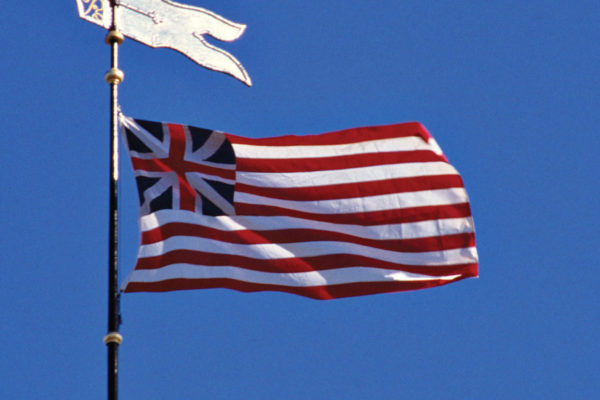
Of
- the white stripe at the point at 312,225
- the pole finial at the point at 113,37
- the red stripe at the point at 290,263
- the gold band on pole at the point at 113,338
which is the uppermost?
the pole finial at the point at 113,37

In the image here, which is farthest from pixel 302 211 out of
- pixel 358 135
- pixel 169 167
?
pixel 169 167

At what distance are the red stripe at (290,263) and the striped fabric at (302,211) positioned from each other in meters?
0.01

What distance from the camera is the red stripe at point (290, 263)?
1845cm

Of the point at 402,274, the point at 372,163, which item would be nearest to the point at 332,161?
the point at 372,163

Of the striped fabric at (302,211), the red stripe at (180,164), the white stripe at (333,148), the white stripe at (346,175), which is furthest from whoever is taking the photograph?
the white stripe at (333,148)

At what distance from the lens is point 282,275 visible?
19.0m

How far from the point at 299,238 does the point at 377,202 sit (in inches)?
46.3

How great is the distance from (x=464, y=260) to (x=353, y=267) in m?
1.38

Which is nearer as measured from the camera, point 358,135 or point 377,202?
point 377,202

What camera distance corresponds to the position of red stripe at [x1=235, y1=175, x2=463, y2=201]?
19.7m

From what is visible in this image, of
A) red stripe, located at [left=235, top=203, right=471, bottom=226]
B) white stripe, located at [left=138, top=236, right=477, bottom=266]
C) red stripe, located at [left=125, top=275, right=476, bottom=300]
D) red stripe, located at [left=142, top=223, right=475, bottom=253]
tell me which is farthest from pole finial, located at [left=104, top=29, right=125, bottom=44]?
red stripe, located at [left=125, top=275, right=476, bottom=300]

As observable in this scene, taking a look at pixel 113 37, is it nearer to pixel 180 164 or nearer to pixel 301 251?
pixel 180 164

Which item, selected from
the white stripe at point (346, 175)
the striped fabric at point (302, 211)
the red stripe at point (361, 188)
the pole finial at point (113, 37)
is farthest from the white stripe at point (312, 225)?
the pole finial at point (113, 37)

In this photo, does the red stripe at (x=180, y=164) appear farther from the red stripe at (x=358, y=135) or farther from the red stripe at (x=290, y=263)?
the red stripe at (x=358, y=135)
